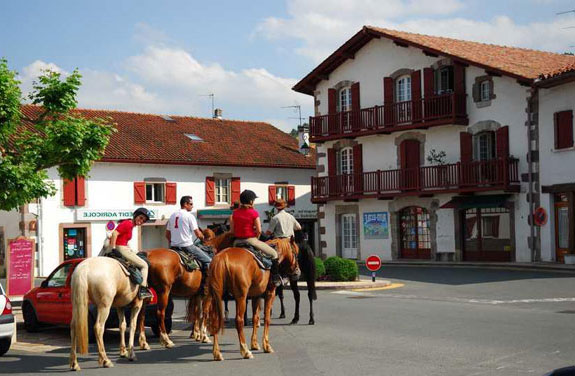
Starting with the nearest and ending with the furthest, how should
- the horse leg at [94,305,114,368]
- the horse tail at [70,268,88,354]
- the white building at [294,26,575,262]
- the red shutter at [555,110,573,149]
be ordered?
the horse tail at [70,268,88,354] → the horse leg at [94,305,114,368] → the red shutter at [555,110,573,149] → the white building at [294,26,575,262]

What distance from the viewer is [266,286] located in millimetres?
11984

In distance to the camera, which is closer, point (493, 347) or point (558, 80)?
point (493, 347)

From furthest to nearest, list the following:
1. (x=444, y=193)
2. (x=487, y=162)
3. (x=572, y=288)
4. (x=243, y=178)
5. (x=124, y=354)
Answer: (x=243, y=178)
(x=444, y=193)
(x=487, y=162)
(x=572, y=288)
(x=124, y=354)

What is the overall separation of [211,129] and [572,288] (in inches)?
1251

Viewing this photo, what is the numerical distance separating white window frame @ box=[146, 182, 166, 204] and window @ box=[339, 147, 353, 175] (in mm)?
10275

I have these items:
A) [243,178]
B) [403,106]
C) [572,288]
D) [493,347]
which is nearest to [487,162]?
[403,106]

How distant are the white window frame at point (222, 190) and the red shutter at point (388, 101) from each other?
42.3ft

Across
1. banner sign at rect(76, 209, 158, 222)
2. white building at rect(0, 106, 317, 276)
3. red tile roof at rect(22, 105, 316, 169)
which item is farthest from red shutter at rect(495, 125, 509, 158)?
banner sign at rect(76, 209, 158, 222)

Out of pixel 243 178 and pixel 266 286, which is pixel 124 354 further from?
pixel 243 178

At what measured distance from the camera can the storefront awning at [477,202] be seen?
106 ft

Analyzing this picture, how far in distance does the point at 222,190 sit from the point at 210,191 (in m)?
1.07

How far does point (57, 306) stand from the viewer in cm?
1449

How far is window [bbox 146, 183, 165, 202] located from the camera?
1734 inches

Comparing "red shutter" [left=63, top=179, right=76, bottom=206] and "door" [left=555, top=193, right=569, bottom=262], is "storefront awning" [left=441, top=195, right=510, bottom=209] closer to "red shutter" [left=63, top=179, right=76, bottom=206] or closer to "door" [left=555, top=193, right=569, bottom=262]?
"door" [left=555, top=193, right=569, bottom=262]
